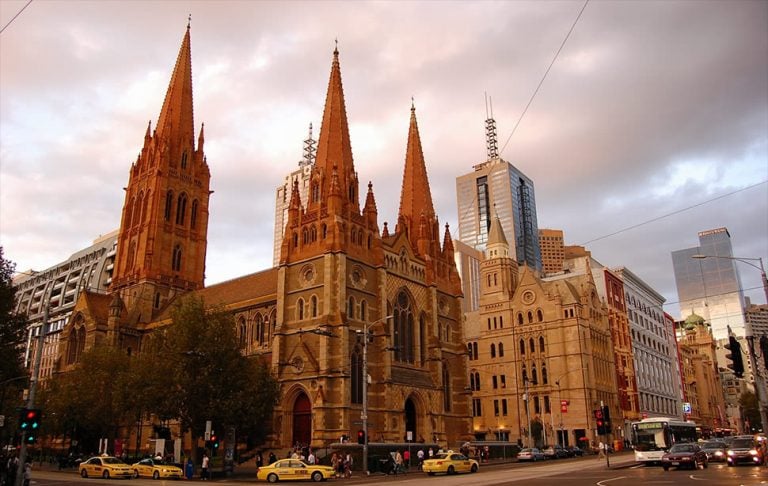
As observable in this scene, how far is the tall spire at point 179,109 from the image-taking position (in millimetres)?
74750

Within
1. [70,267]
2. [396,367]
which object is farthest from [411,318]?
[70,267]

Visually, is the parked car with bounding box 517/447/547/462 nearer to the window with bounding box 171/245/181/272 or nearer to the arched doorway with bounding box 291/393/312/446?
the arched doorway with bounding box 291/393/312/446

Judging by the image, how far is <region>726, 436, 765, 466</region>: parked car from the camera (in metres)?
35.1

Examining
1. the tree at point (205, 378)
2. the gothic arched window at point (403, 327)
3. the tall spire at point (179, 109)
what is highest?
the tall spire at point (179, 109)

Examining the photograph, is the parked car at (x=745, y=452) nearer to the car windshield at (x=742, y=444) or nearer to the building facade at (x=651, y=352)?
the car windshield at (x=742, y=444)

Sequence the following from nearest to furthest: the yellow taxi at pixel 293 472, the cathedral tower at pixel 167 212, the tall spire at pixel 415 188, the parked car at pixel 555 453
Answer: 1. the yellow taxi at pixel 293 472
2. the parked car at pixel 555 453
3. the tall spire at pixel 415 188
4. the cathedral tower at pixel 167 212

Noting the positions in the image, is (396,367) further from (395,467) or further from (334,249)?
(395,467)

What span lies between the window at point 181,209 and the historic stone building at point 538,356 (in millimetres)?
41456

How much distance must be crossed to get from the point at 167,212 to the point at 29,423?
5235cm

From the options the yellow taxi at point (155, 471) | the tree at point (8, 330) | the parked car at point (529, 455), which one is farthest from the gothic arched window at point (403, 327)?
the tree at point (8, 330)

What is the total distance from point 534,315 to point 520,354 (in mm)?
5416

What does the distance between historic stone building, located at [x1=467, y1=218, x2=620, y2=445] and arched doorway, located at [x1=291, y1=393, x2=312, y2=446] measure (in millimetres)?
33312

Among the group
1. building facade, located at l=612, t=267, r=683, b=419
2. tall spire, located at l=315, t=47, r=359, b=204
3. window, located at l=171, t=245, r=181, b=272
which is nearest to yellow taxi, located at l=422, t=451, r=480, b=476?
tall spire, located at l=315, t=47, r=359, b=204

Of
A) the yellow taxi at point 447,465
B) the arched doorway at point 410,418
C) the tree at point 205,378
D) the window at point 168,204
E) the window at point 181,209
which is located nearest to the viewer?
the yellow taxi at point 447,465
